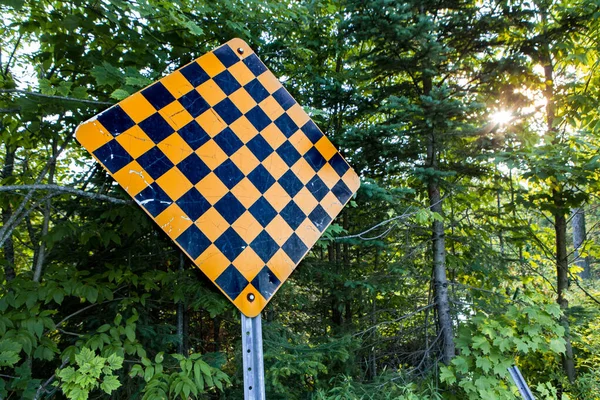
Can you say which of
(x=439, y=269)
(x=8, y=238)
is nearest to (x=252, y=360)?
(x=8, y=238)

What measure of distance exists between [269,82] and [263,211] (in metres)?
0.56

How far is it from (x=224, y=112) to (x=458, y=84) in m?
3.08

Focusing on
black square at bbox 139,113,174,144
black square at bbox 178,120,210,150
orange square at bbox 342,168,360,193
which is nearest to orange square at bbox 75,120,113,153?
black square at bbox 139,113,174,144

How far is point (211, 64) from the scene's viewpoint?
4.06 feet

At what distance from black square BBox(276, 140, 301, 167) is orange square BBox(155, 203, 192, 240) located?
1.42ft

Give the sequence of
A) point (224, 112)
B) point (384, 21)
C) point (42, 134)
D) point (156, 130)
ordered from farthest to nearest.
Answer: point (384, 21) → point (42, 134) → point (224, 112) → point (156, 130)

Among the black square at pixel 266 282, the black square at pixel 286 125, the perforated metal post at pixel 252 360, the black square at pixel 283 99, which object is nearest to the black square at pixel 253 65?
the black square at pixel 283 99

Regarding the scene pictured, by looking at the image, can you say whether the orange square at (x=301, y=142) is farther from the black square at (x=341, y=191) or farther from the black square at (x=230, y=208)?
the black square at (x=230, y=208)

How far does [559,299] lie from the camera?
3484mm

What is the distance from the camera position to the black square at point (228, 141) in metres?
1.16

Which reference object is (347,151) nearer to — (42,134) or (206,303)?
(206,303)

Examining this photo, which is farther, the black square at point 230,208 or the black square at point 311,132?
the black square at point 311,132

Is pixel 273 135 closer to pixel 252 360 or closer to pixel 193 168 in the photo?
pixel 193 168

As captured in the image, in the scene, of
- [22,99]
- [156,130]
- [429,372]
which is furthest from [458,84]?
[22,99]
